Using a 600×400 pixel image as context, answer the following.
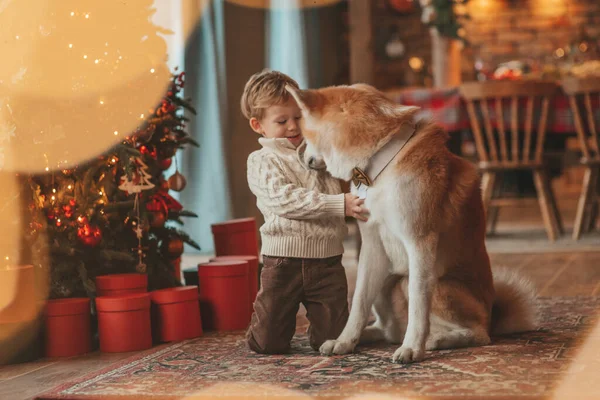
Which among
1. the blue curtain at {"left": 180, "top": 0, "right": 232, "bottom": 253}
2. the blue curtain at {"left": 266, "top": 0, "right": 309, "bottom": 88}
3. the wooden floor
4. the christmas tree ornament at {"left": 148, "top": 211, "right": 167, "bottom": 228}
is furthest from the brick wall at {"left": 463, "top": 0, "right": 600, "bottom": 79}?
the christmas tree ornament at {"left": 148, "top": 211, "right": 167, "bottom": 228}

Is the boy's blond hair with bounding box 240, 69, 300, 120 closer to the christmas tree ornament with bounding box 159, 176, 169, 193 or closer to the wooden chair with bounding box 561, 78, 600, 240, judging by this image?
the christmas tree ornament with bounding box 159, 176, 169, 193

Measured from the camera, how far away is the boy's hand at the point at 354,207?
2.16 m

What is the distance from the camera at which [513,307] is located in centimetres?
244

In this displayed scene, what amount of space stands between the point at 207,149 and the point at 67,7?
2461 mm

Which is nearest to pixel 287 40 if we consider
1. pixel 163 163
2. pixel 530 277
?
pixel 530 277

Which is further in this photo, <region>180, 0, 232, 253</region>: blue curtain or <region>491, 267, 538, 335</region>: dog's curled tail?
<region>180, 0, 232, 253</region>: blue curtain

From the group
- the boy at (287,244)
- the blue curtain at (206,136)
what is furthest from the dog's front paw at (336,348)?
the blue curtain at (206,136)

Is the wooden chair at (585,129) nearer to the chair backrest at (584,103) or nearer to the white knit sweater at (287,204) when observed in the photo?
the chair backrest at (584,103)

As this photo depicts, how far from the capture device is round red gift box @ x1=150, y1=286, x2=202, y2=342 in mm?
2611

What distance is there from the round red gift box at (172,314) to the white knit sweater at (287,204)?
1.27ft

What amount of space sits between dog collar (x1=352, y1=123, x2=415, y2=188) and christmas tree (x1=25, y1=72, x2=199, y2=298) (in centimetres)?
85

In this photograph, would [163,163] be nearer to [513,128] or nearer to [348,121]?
[348,121]

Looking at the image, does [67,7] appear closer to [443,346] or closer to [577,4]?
[443,346]

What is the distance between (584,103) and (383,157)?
9.96 ft
